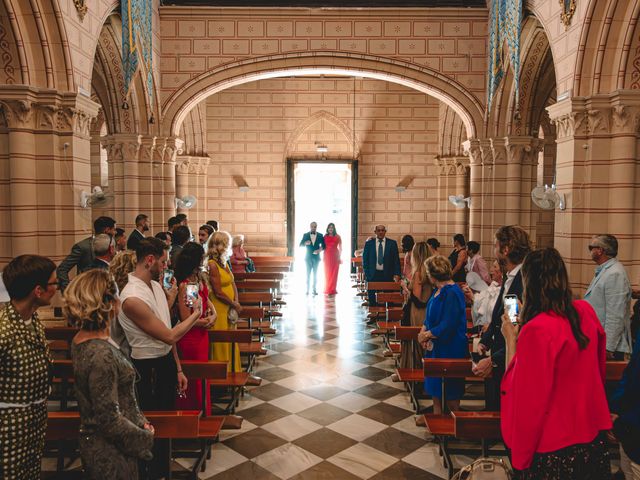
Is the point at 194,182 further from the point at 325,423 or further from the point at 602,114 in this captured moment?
the point at 325,423

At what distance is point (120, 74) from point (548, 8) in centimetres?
764

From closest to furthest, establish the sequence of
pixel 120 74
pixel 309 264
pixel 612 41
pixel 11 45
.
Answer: pixel 11 45 < pixel 612 41 < pixel 120 74 < pixel 309 264

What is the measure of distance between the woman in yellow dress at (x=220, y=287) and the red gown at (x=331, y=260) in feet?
21.8

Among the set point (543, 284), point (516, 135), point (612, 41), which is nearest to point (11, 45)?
point (543, 284)

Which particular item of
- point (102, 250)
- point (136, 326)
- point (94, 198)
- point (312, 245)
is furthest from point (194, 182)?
point (136, 326)

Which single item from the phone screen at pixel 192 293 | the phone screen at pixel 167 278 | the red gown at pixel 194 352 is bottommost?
the red gown at pixel 194 352

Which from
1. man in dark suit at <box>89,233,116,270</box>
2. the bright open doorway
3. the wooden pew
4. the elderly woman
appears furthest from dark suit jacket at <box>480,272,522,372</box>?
the bright open doorway

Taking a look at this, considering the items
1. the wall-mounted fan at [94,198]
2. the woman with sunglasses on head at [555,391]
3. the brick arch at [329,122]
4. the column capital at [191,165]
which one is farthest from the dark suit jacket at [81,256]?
the brick arch at [329,122]

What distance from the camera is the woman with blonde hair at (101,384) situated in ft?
7.85

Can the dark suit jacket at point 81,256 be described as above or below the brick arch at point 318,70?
→ below

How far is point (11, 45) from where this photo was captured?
6227 millimetres

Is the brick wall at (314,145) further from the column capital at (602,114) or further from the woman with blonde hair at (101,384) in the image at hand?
the woman with blonde hair at (101,384)

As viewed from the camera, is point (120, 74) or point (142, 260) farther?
point (120, 74)

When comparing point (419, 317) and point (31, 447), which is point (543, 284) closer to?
point (31, 447)
